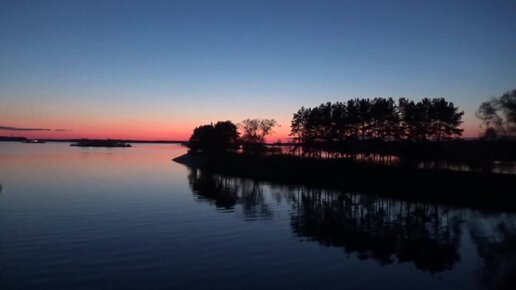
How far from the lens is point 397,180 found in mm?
57875

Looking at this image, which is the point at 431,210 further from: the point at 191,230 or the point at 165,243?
the point at 165,243

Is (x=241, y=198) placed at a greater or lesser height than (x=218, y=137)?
lesser

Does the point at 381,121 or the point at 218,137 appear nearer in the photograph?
the point at 381,121

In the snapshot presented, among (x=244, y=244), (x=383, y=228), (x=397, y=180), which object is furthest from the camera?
(x=397, y=180)

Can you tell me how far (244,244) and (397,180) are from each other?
40.3 meters

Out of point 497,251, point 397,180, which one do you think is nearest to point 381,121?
point 397,180

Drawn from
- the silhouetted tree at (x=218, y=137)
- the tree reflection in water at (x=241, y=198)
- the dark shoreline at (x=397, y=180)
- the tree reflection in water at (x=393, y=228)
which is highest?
the silhouetted tree at (x=218, y=137)

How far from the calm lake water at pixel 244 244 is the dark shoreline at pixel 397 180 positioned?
7.32 metres

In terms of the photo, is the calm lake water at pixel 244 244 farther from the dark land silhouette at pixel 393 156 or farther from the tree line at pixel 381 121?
the tree line at pixel 381 121

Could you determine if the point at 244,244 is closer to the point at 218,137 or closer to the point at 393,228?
the point at 393,228

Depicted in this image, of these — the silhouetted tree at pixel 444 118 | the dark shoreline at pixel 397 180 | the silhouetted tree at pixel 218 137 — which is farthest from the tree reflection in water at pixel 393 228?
the silhouetted tree at pixel 218 137

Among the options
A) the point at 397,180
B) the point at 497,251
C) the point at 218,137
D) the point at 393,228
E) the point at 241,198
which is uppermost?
the point at 218,137

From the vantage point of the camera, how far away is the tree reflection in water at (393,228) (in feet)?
71.8

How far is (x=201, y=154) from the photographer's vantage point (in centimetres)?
14450
